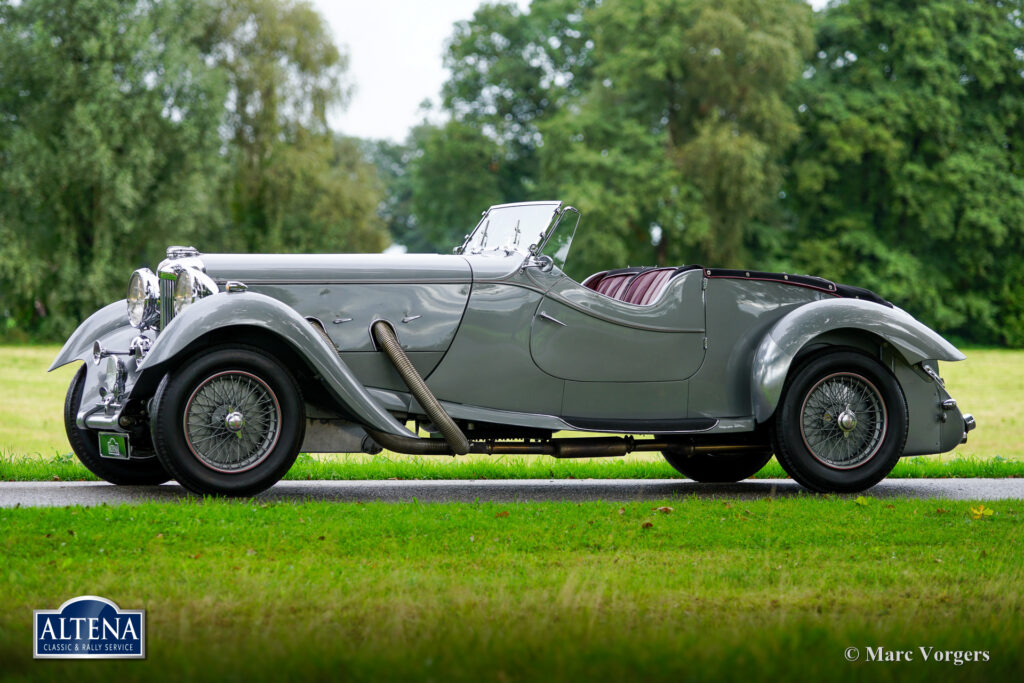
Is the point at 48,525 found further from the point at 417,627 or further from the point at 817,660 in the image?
the point at 817,660

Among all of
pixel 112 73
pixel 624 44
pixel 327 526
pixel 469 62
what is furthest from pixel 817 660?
pixel 469 62

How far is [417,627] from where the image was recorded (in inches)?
155

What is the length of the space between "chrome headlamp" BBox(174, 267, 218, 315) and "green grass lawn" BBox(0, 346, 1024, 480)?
2.05 metres

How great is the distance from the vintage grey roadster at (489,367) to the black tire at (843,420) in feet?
0.05

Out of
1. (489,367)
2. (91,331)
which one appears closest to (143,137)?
(91,331)

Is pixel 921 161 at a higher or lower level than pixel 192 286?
higher

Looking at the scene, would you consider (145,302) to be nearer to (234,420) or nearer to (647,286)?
(234,420)

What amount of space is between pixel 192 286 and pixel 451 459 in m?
4.55

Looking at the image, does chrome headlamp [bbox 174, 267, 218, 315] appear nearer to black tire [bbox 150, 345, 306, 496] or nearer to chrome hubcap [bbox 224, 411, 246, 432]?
black tire [bbox 150, 345, 306, 496]

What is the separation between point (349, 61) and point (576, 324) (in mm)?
35868

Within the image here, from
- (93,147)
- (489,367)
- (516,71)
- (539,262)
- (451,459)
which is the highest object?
(516,71)

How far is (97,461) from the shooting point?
7.92 metres

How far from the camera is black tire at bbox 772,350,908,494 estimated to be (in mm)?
7859

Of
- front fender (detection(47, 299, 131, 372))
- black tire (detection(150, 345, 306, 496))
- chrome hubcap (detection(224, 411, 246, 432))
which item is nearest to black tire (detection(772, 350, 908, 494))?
black tire (detection(150, 345, 306, 496))
